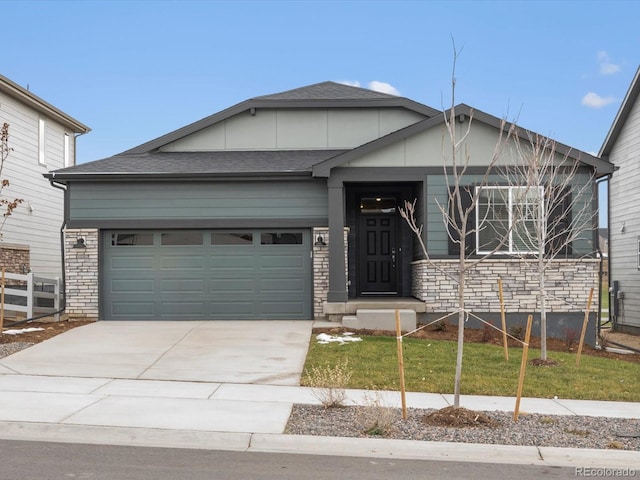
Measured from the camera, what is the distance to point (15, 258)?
1941 centimetres

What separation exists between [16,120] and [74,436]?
16.7 meters

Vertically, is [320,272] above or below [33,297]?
above

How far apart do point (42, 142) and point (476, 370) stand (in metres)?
17.7

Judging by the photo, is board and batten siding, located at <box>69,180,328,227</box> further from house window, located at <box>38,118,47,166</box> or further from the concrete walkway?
house window, located at <box>38,118,47,166</box>

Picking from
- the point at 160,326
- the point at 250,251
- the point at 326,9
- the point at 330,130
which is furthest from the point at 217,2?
the point at 160,326

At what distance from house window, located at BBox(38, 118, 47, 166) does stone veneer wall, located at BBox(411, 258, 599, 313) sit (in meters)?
14.4

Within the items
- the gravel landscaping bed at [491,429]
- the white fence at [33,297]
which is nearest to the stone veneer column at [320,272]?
the white fence at [33,297]

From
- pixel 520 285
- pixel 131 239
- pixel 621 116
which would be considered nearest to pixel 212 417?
pixel 131 239

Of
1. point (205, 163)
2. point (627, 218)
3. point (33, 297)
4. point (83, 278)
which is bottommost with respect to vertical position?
point (33, 297)

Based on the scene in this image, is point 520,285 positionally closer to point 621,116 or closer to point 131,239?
point 621,116

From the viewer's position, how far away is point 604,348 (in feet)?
46.1

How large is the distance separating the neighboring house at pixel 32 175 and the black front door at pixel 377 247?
1046 centimetres

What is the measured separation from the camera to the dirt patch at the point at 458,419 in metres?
6.65

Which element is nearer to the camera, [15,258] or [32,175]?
[15,258]
